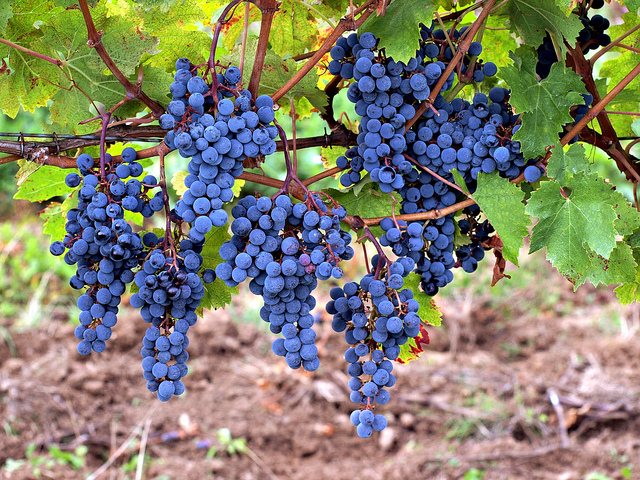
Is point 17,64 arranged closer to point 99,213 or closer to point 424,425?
point 99,213

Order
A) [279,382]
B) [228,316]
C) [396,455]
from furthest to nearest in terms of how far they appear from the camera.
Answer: [228,316]
[279,382]
[396,455]

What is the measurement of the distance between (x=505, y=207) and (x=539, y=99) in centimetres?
18

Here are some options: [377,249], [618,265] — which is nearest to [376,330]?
[377,249]

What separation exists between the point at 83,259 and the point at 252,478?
182 cm

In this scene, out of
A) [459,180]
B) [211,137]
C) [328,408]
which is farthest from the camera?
[328,408]

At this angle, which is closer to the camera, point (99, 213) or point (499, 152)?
point (99, 213)

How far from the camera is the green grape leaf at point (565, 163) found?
3.00 ft

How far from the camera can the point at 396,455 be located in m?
2.54

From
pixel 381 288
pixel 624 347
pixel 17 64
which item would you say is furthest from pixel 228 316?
pixel 381 288

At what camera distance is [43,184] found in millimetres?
1127

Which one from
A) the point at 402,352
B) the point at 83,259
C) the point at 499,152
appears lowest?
the point at 402,352

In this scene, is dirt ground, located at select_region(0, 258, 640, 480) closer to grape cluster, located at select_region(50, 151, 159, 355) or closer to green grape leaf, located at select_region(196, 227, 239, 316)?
green grape leaf, located at select_region(196, 227, 239, 316)

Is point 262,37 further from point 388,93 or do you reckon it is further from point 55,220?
point 55,220

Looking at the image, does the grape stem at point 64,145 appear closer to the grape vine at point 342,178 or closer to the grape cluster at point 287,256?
the grape vine at point 342,178
